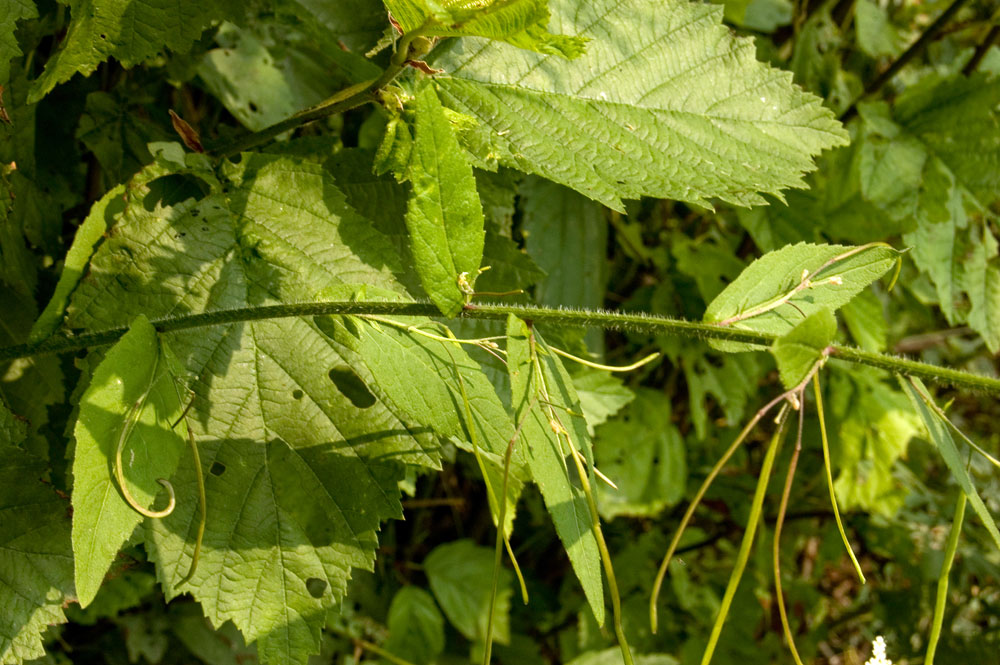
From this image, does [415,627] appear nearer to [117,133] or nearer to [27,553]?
[27,553]

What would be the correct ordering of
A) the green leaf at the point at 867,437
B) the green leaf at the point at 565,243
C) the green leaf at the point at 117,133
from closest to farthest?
the green leaf at the point at 117,133 < the green leaf at the point at 565,243 < the green leaf at the point at 867,437

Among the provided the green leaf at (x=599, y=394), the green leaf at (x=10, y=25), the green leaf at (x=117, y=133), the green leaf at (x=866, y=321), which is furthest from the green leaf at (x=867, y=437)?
the green leaf at (x=10, y=25)

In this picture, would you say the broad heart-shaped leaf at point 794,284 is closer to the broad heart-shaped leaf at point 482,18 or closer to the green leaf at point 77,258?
the broad heart-shaped leaf at point 482,18

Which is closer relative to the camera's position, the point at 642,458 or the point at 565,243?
the point at 565,243

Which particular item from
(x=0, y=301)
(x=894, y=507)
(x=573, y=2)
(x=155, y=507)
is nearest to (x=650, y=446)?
(x=894, y=507)

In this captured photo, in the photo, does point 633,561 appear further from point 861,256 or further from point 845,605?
point 861,256

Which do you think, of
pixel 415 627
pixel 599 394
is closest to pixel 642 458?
pixel 599 394

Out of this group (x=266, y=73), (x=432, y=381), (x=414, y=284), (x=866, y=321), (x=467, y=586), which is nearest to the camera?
(x=432, y=381)
